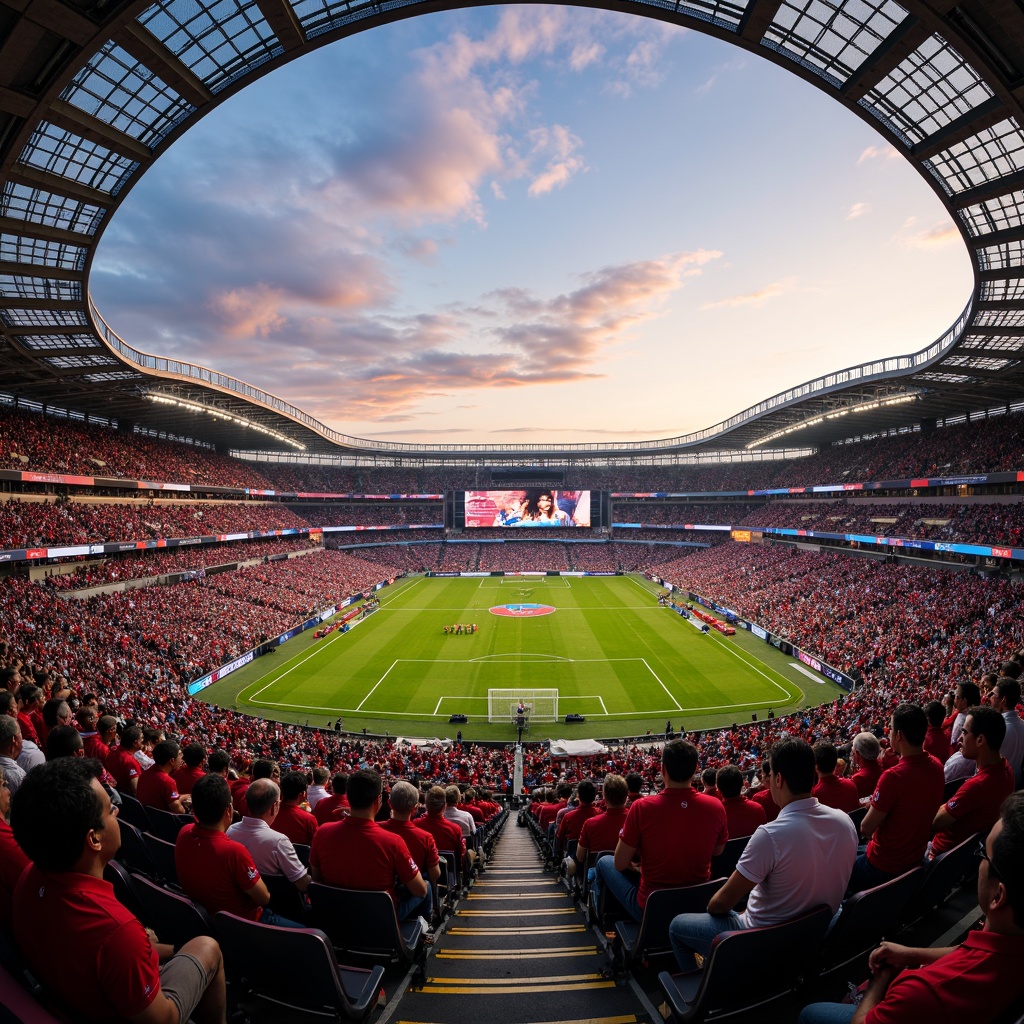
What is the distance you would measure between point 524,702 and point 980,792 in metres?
26.9

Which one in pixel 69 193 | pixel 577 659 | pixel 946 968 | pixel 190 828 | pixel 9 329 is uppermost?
pixel 69 193

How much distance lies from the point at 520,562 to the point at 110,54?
239 feet

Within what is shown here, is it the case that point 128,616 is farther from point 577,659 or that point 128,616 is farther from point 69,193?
point 577,659

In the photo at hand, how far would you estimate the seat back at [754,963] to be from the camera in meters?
3.31

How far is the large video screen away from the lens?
8412 cm

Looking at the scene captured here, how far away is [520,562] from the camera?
84125 mm

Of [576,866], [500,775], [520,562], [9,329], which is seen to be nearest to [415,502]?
[520,562]

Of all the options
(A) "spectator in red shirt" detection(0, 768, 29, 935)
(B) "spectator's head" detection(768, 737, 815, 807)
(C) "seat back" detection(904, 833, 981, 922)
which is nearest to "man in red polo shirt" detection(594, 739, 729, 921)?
(B) "spectator's head" detection(768, 737, 815, 807)

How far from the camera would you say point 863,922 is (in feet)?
12.9

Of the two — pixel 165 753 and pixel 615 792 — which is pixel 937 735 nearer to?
pixel 615 792

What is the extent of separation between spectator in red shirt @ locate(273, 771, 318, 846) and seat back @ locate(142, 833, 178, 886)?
3.56 ft

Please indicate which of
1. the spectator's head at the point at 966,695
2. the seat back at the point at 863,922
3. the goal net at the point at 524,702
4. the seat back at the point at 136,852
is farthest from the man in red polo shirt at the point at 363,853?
the goal net at the point at 524,702

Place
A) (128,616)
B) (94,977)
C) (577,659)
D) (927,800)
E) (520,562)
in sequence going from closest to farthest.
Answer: (94,977)
(927,800)
(128,616)
(577,659)
(520,562)

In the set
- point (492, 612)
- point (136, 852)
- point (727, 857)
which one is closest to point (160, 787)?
point (136, 852)
